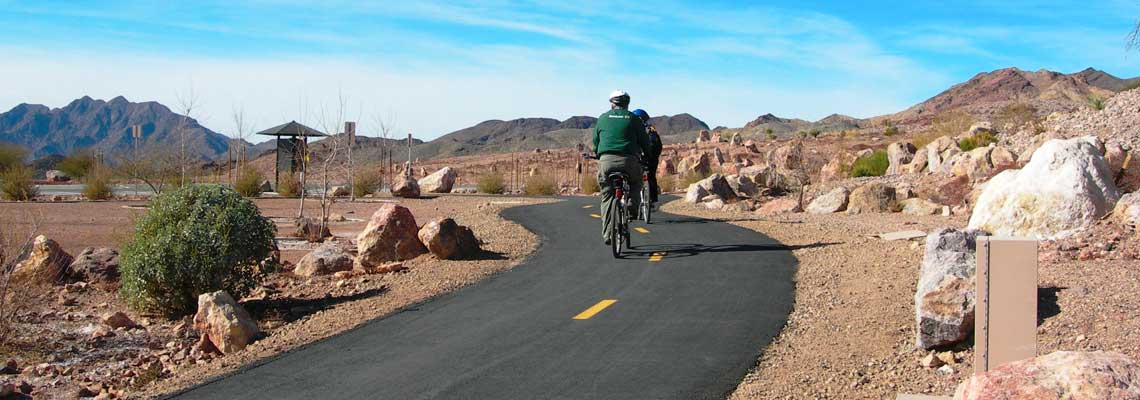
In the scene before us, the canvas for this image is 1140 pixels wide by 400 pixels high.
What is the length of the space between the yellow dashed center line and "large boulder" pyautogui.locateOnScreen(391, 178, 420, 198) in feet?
89.7

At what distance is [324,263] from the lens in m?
14.1

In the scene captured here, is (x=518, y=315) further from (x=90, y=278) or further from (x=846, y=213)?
(x=846, y=213)

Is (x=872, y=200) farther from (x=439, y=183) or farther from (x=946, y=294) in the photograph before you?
(x=439, y=183)

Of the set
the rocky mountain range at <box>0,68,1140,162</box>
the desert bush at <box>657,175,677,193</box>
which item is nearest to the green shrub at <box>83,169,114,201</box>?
the desert bush at <box>657,175,677,193</box>

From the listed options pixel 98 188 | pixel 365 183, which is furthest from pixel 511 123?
pixel 98 188

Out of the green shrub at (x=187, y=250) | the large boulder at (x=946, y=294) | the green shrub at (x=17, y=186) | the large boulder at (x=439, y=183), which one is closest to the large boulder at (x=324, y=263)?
the green shrub at (x=187, y=250)

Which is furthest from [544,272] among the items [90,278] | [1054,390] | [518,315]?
[1054,390]

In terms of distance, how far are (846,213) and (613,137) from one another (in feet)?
33.2

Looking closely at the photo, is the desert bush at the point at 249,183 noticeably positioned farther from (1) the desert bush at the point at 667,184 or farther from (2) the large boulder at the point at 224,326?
(2) the large boulder at the point at 224,326

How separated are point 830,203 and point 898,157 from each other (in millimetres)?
12234

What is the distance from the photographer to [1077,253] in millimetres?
9945

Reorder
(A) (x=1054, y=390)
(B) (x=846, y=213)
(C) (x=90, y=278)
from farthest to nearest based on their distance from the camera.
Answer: (B) (x=846, y=213), (C) (x=90, y=278), (A) (x=1054, y=390)

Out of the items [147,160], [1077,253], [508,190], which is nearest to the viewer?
[1077,253]

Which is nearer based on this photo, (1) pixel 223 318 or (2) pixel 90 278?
(1) pixel 223 318
